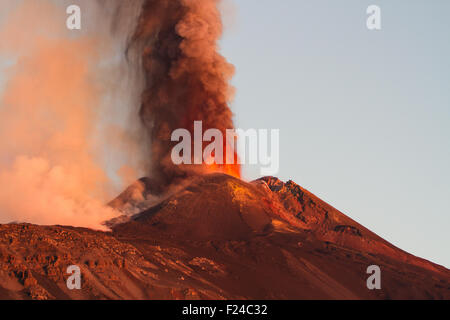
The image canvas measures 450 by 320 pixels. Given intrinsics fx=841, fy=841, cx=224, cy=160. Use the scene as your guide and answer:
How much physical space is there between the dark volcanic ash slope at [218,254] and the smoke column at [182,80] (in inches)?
215

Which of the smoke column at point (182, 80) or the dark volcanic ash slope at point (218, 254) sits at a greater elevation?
the smoke column at point (182, 80)

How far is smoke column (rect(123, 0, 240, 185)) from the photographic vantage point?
357 feet

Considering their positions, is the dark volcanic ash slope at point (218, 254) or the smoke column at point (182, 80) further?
the smoke column at point (182, 80)

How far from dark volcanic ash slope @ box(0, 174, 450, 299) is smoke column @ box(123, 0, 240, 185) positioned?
546 centimetres

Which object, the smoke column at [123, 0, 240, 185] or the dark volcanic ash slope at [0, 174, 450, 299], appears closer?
the dark volcanic ash slope at [0, 174, 450, 299]

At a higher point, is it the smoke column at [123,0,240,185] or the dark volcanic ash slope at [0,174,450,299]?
the smoke column at [123,0,240,185]

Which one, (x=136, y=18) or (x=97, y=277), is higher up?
(x=136, y=18)

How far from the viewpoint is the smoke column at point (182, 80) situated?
108812 mm

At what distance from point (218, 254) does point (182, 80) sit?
108 ft

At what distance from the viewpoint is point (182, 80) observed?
11081 centimetres
